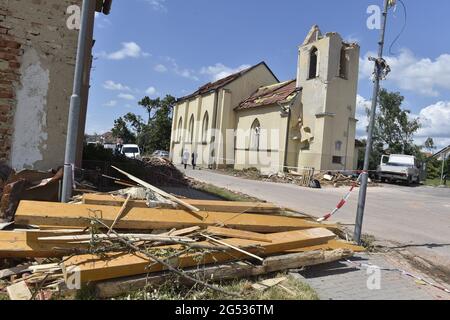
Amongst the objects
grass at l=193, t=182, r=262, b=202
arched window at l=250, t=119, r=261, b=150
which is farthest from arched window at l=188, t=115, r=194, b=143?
grass at l=193, t=182, r=262, b=202

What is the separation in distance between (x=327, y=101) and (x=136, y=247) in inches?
1068

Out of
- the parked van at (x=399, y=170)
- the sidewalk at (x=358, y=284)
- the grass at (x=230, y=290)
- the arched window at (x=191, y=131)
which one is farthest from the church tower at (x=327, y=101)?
the grass at (x=230, y=290)

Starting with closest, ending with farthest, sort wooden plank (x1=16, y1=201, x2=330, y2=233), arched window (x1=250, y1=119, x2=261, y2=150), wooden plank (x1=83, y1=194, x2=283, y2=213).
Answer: wooden plank (x1=16, y1=201, x2=330, y2=233), wooden plank (x1=83, y1=194, x2=283, y2=213), arched window (x1=250, y1=119, x2=261, y2=150)

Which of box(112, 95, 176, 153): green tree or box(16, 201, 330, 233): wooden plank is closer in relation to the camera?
box(16, 201, 330, 233): wooden plank

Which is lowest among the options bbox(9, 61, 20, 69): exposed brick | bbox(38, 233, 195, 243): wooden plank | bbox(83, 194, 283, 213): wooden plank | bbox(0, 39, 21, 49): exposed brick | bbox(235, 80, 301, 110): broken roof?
bbox(38, 233, 195, 243): wooden plank

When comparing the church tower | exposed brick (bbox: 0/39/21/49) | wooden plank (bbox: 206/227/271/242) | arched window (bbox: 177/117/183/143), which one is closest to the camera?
wooden plank (bbox: 206/227/271/242)

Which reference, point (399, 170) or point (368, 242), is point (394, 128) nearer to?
point (399, 170)

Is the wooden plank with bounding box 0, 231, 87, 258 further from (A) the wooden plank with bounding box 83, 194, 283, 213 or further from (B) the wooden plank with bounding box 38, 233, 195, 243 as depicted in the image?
(A) the wooden plank with bounding box 83, 194, 283, 213

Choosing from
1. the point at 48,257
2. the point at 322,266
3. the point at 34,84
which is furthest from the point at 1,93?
the point at 322,266

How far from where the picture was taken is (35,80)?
8586mm

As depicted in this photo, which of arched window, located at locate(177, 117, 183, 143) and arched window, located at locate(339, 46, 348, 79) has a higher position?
arched window, located at locate(339, 46, 348, 79)

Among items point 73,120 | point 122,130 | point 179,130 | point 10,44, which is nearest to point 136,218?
point 73,120

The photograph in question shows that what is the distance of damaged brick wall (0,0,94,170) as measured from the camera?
328 inches

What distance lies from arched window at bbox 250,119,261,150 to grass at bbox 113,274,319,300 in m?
30.0
